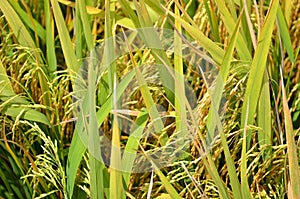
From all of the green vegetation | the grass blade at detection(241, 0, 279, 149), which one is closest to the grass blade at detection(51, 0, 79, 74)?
the green vegetation

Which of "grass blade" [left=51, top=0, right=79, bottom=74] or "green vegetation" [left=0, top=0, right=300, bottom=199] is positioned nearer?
"green vegetation" [left=0, top=0, right=300, bottom=199]

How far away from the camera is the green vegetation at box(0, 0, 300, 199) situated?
785 millimetres

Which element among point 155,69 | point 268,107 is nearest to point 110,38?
point 155,69

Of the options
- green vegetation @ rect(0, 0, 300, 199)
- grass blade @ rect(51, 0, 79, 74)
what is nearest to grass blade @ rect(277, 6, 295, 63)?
green vegetation @ rect(0, 0, 300, 199)

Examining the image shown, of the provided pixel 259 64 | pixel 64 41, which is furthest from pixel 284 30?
pixel 64 41

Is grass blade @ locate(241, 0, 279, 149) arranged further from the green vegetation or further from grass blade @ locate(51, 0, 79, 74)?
grass blade @ locate(51, 0, 79, 74)

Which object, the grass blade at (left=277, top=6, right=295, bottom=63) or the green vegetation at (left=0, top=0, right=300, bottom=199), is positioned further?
the grass blade at (left=277, top=6, right=295, bottom=63)

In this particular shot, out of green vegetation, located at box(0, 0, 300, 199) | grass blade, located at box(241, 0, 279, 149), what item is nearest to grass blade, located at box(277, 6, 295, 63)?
green vegetation, located at box(0, 0, 300, 199)

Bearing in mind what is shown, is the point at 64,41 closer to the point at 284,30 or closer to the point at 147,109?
the point at 147,109

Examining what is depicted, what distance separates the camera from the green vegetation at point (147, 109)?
785mm

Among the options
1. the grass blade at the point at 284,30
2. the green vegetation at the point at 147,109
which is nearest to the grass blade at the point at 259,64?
A: the green vegetation at the point at 147,109

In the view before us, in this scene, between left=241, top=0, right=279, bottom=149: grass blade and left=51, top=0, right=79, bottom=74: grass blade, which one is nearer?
left=241, top=0, right=279, bottom=149: grass blade

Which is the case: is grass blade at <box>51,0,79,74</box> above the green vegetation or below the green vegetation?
above

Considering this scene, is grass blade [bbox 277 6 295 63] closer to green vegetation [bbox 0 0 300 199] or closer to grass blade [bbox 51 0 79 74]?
green vegetation [bbox 0 0 300 199]
